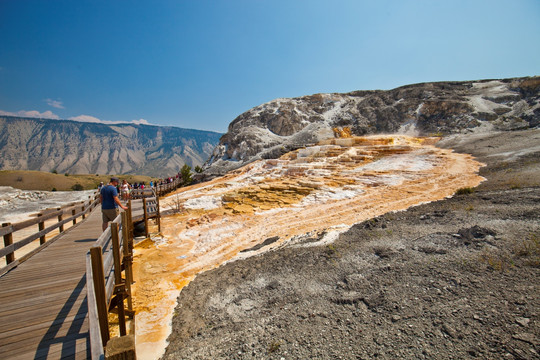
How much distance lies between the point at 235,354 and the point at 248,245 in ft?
19.2

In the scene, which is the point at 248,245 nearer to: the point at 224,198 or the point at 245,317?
the point at 245,317

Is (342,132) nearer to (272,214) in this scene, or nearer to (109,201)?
(272,214)

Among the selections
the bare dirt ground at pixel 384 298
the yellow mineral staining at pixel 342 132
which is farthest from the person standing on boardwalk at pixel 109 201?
the yellow mineral staining at pixel 342 132

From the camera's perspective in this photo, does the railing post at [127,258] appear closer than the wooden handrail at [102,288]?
No

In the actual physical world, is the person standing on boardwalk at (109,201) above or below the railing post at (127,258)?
above

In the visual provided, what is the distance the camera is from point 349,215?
11398 mm

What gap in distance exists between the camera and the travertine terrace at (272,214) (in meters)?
6.82

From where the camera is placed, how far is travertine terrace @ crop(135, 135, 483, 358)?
6.82 meters

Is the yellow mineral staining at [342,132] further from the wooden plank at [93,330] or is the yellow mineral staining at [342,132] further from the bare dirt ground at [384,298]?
the wooden plank at [93,330]

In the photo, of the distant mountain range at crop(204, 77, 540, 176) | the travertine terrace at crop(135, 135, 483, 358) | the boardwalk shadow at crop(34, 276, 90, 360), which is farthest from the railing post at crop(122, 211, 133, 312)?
the distant mountain range at crop(204, 77, 540, 176)

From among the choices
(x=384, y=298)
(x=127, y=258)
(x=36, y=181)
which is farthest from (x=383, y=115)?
(x=36, y=181)

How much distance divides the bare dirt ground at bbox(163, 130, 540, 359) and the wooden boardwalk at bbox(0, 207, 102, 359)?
157 cm

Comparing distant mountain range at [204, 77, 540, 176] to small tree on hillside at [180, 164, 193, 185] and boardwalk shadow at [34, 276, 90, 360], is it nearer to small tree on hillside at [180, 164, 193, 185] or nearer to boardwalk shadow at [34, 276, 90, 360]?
small tree on hillside at [180, 164, 193, 185]

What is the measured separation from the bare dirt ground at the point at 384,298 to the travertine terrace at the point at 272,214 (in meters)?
0.86
